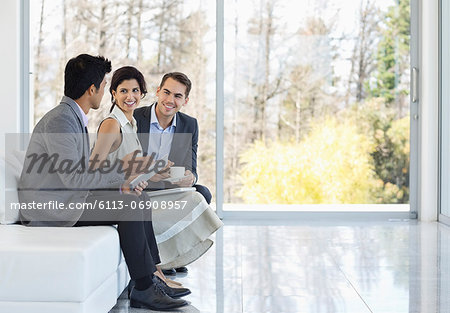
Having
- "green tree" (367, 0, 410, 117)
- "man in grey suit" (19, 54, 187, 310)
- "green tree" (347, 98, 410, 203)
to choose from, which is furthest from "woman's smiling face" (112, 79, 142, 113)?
"green tree" (367, 0, 410, 117)

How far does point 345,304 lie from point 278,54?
4.04 metres

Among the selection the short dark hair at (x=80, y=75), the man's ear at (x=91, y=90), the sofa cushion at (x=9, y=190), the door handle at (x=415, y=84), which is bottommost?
the sofa cushion at (x=9, y=190)

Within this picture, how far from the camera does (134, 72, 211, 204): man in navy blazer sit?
4.38 metres

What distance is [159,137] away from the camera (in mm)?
4465

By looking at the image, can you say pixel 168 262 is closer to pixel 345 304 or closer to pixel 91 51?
pixel 345 304

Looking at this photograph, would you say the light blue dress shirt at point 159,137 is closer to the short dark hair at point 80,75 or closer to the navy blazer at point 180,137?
the navy blazer at point 180,137

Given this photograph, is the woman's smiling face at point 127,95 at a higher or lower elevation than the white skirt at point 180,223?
higher

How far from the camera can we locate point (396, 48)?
703 centimetres

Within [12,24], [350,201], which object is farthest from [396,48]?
[12,24]

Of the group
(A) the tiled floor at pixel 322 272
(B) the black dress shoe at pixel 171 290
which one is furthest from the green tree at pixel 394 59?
(B) the black dress shoe at pixel 171 290

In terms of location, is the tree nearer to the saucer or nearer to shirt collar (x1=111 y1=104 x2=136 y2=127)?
the saucer

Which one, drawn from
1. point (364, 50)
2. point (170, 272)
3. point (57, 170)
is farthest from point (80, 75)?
point (364, 50)

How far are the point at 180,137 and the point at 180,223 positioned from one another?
0.86 metres

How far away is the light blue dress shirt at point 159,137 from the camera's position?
4.42 metres
